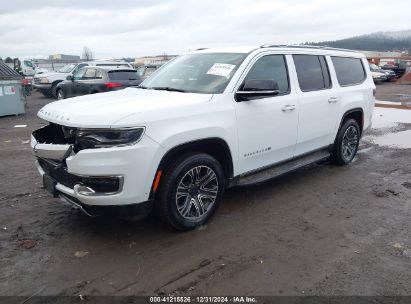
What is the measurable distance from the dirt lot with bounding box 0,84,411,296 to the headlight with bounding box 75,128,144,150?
104cm

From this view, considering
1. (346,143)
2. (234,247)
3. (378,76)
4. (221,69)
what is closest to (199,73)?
(221,69)

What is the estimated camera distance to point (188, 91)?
451 cm

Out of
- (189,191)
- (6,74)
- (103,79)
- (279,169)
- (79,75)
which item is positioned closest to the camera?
(189,191)

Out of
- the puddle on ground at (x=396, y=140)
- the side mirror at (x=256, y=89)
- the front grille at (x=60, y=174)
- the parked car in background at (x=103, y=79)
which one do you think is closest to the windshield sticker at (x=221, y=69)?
the side mirror at (x=256, y=89)

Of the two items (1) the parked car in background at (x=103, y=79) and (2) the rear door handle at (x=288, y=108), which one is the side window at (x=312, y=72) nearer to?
(2) the rear door handle at (x=288, y=108)

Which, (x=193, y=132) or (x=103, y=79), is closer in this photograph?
(x=193, y=132)

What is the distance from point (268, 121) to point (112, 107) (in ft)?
6.04

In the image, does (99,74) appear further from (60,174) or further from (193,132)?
(193,132)

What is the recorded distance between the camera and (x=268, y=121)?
4668 mm

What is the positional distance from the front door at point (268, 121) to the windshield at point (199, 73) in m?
0.23

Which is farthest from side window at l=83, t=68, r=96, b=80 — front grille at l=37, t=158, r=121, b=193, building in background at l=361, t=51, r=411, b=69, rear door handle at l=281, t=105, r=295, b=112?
building in background at l=361, t=51, r=411, b=69

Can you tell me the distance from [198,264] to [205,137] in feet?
3.99

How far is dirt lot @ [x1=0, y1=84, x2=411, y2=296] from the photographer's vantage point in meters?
3.25

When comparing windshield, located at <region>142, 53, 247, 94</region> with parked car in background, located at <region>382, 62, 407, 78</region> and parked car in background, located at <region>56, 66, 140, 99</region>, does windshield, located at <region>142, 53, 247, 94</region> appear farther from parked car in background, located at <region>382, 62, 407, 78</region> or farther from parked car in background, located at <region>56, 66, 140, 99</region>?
parked car in background, located at <region>382, 62, 407, 78</region>
